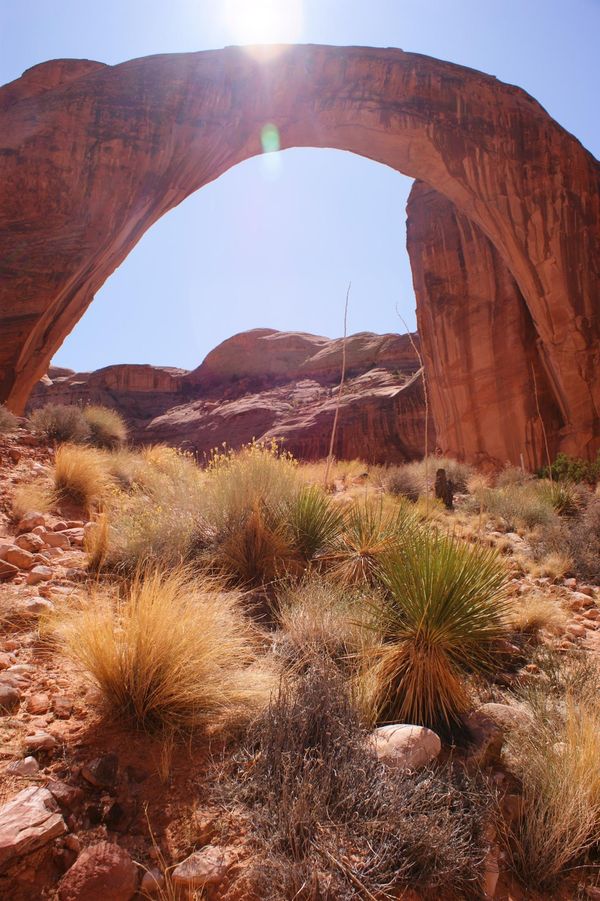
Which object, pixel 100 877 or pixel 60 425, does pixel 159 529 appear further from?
pixel 60 425

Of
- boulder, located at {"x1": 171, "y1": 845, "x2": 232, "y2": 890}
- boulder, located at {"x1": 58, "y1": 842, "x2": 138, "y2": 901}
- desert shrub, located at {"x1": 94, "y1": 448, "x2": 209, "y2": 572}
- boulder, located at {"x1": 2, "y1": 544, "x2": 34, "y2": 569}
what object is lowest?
boulder, located at {"x1": 171, "y1": 845, "x2": 232, "y2": 890}

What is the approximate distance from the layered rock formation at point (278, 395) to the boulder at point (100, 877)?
71.8 ft

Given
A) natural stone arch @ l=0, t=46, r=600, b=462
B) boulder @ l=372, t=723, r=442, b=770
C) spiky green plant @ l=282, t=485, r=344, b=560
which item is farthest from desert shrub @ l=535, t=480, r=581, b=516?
boulder @ l=372, t=723, r=442, b=770

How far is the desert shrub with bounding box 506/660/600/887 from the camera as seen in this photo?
171 centimetres

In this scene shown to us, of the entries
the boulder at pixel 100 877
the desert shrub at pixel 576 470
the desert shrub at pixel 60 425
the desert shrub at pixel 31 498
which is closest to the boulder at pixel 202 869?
the boulder at pixel 100 877

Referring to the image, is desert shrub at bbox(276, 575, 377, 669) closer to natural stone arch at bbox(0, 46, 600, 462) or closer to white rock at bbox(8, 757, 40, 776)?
white rock at bbox(8, 757, 40, 776)

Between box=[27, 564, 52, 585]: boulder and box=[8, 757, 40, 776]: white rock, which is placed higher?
box=[27, 564, 52, 585]: boulder

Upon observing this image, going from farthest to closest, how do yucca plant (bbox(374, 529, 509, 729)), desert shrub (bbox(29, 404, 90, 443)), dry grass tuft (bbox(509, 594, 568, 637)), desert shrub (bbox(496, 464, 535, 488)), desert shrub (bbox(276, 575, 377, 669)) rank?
desert shrub (bbox(496, 464, 535, 488))
desert shrub (bbox(29, 404, 90, 443))
dry grass tuft (bbox(509, 594, 568, 637))
desert shrub (bbox(276, 575, 377, 669))
yucca plant (bbox(374, 529, 509, 729))

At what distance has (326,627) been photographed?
9.14 ft

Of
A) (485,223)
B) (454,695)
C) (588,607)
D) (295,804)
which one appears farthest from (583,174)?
(295,804)

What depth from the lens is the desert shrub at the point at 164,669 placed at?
2041mm

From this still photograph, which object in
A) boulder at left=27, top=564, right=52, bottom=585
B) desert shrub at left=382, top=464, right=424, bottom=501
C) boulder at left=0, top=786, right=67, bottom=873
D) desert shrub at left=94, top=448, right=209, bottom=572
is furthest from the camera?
desert shrub at left=382, top=464, right=424, bottom=501

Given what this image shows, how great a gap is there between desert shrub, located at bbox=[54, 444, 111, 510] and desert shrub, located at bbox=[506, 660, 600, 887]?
15.9 ft

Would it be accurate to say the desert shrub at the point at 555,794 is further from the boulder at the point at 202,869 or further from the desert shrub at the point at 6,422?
the desert shrub at the point at 6,422
